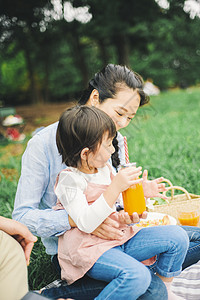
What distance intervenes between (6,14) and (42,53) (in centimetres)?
760

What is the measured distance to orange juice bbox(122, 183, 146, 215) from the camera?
61.7 inches

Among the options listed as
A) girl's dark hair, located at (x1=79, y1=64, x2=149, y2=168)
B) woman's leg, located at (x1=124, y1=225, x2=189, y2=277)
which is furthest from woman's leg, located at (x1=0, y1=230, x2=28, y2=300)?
girl's dark hair, located at (x1=79, y1=64, x2=149, y2=168)

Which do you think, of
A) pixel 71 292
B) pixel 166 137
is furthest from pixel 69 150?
pixel 166 137

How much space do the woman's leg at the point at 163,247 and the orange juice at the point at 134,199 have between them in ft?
0.58

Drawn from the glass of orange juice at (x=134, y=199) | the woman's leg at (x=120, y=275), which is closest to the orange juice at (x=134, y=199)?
the glass of orange juice at (x=134, y=199)

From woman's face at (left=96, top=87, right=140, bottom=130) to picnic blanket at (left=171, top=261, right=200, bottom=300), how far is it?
0.96 metres

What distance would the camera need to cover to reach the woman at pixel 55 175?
1573 millimetres

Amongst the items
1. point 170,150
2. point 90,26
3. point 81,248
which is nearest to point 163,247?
point 81,248


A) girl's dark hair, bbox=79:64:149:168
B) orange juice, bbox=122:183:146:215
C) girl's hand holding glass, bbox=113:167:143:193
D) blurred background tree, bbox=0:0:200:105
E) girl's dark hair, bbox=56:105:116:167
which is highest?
blurred background tree, bbox=0:0:200:105

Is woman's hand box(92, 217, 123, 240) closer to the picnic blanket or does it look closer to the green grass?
the picnic blanket

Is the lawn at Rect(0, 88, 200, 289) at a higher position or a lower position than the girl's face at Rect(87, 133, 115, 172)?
lower

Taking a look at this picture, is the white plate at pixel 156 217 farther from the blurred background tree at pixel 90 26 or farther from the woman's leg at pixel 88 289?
the blurred background tree at pixel 90 26

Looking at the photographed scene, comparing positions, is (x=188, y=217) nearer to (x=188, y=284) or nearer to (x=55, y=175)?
(x=188, y=284)

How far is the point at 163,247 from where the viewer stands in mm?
1631
